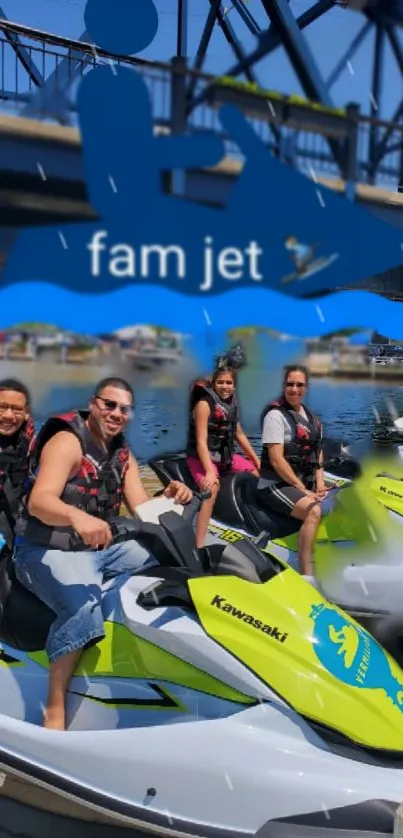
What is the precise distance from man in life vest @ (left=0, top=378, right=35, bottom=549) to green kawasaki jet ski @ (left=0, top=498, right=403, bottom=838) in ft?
3.37

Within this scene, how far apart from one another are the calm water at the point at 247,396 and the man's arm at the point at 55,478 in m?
5.79

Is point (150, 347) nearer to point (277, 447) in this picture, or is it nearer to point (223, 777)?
point (277, 447)

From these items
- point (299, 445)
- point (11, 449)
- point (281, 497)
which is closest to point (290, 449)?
point (299, 445)

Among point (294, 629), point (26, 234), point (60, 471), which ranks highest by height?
point (26, 234)

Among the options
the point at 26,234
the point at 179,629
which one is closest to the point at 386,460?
the point at 179,629

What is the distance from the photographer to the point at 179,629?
6.77 feet

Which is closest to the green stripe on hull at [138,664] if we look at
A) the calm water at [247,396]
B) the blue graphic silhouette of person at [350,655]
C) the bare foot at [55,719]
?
the bare foot at [55,719]

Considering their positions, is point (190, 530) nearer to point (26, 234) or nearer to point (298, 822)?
point (298, 822)

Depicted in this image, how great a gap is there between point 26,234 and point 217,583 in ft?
29.8

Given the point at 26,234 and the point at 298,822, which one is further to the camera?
the point at 26,234

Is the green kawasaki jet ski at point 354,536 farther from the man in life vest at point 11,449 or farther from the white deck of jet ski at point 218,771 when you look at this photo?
the white deck of jet ski at point 218,771

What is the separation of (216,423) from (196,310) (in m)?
6.46

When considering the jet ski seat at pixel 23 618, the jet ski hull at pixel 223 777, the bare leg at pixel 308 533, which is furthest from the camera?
the bare leg at pixel 308 533

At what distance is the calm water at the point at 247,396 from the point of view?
30.1 feet
